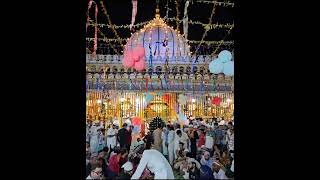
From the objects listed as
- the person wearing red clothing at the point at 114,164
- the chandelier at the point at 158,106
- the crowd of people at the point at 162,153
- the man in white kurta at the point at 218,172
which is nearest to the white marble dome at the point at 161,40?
the chandelier at the point at 158,106

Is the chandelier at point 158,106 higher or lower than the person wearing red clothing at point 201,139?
higher

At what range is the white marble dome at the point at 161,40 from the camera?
479 cm

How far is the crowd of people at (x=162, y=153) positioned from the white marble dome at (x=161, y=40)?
0.97 m

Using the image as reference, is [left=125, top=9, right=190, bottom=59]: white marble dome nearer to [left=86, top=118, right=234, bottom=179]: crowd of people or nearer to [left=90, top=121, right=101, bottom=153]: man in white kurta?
[left=86, top=118, right=234, bottom=179]: crowd of people

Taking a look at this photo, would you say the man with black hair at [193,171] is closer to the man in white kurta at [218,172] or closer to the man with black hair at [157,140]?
the man in white kurta at [218,172]

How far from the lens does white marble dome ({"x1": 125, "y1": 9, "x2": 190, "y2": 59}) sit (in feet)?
15.7

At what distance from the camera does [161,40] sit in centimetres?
499

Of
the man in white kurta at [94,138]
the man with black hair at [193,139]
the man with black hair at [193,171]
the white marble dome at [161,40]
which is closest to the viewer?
the man with black hair at [193,171]
